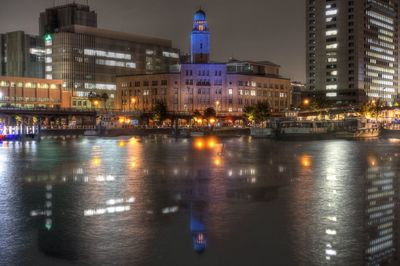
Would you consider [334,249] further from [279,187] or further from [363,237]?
[279,187]

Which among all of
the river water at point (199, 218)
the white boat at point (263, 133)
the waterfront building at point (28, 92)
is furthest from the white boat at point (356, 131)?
the waterfront building at point (28, 92)

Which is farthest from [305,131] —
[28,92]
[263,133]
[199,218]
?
[28,92]

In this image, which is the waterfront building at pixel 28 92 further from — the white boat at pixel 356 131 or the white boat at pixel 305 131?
the white boat at pixel 356 131

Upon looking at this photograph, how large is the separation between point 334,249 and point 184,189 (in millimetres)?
12571

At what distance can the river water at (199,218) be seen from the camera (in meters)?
14.6

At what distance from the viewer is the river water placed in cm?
1462

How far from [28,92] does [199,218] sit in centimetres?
18078

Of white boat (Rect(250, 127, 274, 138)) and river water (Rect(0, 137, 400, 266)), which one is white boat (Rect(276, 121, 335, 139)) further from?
river water (Rect(0, 137, 400, 266))

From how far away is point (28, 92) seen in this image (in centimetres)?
18925

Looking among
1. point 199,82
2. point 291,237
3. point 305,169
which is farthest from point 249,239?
point 199,82

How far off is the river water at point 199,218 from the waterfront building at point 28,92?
159 metres

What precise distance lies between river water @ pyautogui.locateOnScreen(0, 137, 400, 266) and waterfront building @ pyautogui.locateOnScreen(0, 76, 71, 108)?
159 metres

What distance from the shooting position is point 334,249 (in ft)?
49.6

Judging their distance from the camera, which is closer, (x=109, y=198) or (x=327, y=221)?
(x=327, y=221)
